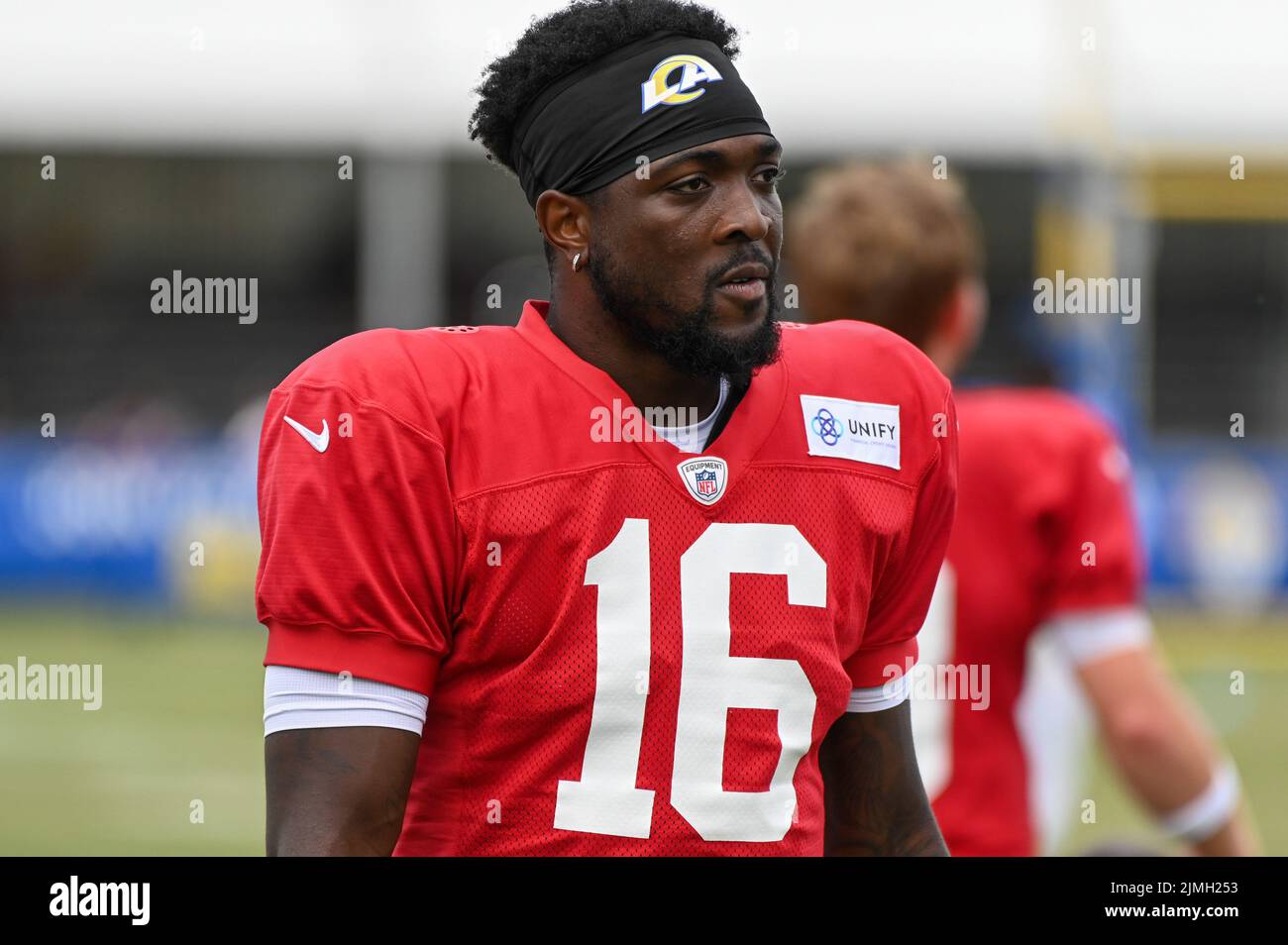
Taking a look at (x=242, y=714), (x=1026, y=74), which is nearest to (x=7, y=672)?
(x=242, y=714)

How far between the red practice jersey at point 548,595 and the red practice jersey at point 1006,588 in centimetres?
130

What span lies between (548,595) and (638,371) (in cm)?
39

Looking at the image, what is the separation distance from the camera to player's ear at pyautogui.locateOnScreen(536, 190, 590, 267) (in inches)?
103

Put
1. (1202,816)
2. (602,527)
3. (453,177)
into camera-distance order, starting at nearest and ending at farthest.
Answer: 1. (602,527)
2. (1202,816)
3. (453,177)

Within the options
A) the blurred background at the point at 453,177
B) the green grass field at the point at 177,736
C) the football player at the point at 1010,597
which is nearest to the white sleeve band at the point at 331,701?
the football player at the point at 1010,597

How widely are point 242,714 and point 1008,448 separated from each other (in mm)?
7569

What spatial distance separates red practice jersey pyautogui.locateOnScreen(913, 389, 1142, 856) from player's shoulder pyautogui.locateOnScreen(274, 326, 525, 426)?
5.09 feet

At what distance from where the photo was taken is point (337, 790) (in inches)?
90.3

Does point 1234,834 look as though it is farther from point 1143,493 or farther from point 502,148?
point 1143,493

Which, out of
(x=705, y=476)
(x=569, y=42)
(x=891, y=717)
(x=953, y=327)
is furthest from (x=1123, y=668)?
(x=569, y=42)

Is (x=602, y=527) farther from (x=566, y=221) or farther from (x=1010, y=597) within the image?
(x=1010, y=597)

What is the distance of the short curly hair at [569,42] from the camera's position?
8.66ft

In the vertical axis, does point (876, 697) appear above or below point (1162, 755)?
above

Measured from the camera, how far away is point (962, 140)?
17828 mm
